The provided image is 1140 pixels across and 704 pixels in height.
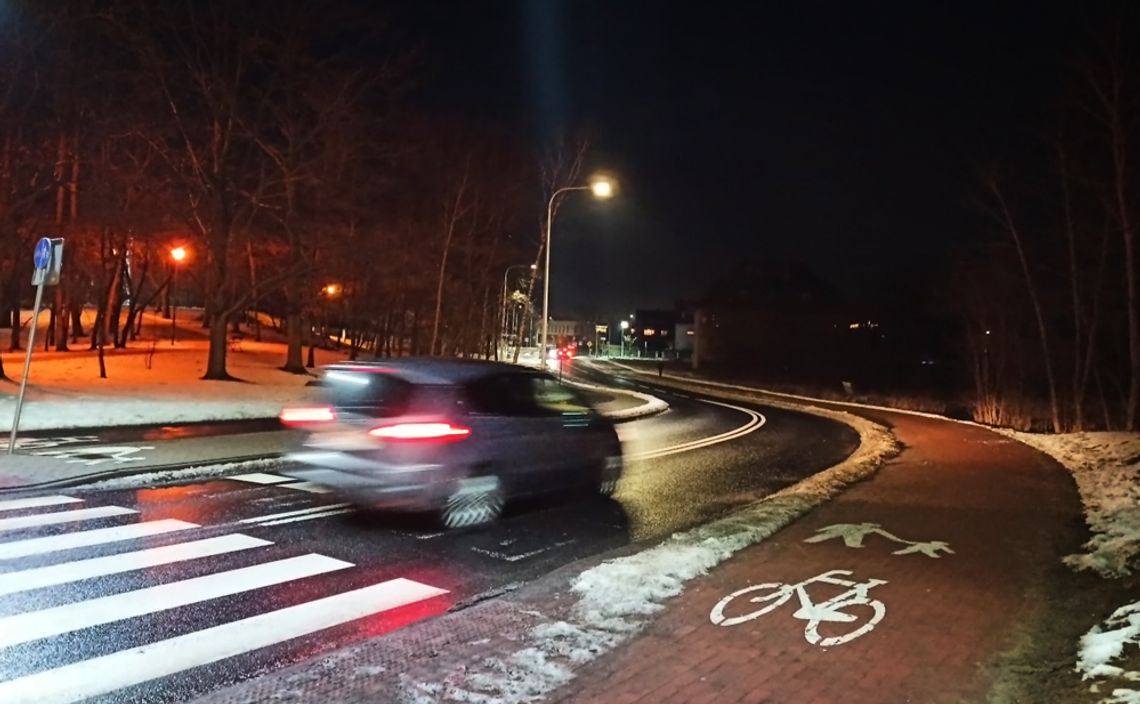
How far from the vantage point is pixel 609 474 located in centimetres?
1062

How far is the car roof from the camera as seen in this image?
8.76 metres

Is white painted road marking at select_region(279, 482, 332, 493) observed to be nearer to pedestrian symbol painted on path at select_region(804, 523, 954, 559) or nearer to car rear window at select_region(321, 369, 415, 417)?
car rear window at select_region(321, 369, 415, 417)

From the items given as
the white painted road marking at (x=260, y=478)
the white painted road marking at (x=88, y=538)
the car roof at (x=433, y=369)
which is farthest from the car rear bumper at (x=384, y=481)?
the white painted road marking at (x=260, y=478)

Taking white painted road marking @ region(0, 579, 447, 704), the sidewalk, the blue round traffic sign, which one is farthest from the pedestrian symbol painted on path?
the blue round traffic sign

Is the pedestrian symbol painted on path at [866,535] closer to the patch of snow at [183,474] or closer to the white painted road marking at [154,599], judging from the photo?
the white painted road marking at [154,599]

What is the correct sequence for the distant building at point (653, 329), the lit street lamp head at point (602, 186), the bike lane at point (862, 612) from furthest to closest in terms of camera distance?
the distant building at point (653, 329)
the lit street lamp head at point (602, 186)
the bike lane at point (862, 612)

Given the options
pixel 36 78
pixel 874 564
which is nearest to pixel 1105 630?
pixel 874 564

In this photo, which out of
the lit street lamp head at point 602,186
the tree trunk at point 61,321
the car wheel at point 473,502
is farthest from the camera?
the tree trunk at point 61,321

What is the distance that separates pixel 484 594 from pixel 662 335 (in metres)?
164

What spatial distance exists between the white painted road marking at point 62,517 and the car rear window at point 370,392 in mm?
2505

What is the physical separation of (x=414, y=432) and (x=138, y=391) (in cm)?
1750

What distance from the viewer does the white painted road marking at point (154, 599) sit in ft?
17.8

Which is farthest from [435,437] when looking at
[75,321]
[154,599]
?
[75,321]

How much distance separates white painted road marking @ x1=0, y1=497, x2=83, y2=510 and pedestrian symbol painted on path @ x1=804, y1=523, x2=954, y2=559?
8.02 metres
